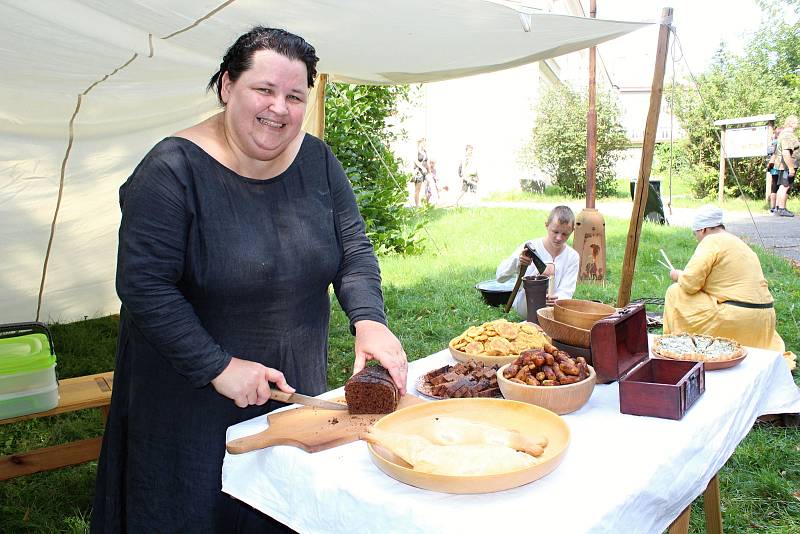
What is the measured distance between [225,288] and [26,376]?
1.58m

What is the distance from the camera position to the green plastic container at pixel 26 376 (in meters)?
2.89

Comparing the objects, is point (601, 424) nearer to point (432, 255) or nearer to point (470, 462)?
point (470, 462)

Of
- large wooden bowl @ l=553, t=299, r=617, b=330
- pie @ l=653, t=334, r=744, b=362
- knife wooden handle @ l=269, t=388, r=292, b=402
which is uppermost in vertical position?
large wooden bowl @ l=553, t=299, r=617, b=330

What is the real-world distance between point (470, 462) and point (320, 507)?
0.36 metres

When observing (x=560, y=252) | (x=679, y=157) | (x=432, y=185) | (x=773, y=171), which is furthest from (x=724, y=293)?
(x=679, y=157)

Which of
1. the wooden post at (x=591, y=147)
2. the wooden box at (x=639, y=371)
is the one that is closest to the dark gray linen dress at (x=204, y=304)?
the wooden box at (x=639, y=371)

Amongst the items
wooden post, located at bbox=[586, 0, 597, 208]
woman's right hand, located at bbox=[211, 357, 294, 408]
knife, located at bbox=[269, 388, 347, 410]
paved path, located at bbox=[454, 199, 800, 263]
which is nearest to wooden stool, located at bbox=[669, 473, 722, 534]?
knife, located at bbox=[269, 388, 347, 410]

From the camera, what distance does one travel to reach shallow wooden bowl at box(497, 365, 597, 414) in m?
1.75

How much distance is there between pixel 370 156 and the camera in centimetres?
888

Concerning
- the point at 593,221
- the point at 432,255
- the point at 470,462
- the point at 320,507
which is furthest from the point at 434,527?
the point at 432,255

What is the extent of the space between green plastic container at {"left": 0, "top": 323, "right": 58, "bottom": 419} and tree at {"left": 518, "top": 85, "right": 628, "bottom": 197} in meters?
17.9

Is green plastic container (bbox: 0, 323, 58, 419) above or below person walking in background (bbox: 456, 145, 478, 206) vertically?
below

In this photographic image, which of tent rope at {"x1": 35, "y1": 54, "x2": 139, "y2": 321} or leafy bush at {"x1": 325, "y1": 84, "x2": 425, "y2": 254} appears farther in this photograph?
leafy bush at {"x1": 325, "y1": 84, "x2": 425, "y2": 254}

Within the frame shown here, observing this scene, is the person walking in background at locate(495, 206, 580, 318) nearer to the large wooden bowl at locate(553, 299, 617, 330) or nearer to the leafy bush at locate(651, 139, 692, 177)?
the large wooden bowl at locate(553, 299, 617, 330)
